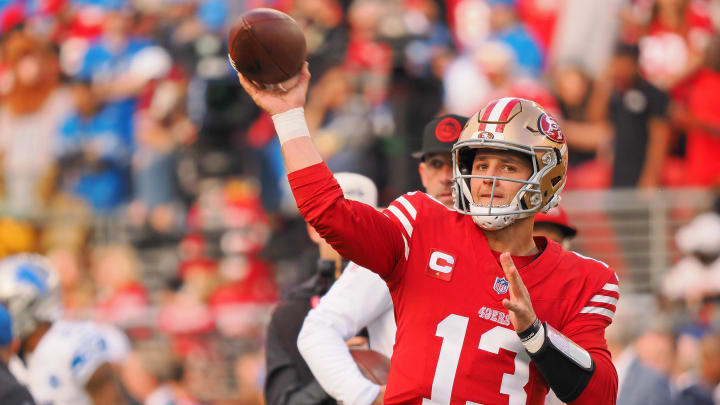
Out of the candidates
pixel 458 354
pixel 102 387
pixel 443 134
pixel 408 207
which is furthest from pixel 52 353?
pixel 458 354

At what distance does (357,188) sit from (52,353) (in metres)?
2.14

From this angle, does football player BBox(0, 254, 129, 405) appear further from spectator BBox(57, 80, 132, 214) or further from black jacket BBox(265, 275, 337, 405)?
spectator BBox(57, 80, 132, 214)

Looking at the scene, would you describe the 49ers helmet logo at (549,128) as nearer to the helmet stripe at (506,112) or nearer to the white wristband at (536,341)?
the helmet stripe at (506,112)

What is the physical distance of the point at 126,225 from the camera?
11484 millimetres

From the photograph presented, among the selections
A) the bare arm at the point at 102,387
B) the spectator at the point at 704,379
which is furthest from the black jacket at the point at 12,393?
the spectator at the point at 704,379

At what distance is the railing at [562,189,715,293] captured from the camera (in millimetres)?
9641

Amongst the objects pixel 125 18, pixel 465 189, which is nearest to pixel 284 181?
pixel 125 18

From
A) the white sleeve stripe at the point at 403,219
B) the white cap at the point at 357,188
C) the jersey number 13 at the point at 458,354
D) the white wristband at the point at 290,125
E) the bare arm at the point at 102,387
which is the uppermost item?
the white wristband at the point at 290,125

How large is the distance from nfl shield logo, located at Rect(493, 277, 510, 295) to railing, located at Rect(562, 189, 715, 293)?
596 cm

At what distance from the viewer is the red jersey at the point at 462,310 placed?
3.67 metres

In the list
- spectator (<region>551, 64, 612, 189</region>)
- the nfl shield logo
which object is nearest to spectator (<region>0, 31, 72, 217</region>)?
spectator (<region>551, 64, 612, 189</region>)

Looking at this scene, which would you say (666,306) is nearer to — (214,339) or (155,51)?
A: (214,339)

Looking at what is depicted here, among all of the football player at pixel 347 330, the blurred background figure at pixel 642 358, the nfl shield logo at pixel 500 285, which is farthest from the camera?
the blurred background figure at pixel 642 358

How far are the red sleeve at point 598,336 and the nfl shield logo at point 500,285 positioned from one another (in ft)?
0.79
